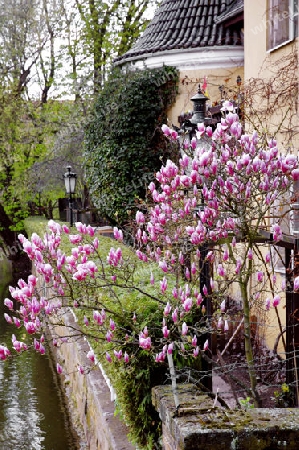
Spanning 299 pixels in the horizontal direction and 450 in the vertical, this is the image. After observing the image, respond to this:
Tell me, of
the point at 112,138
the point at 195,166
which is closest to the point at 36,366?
the point at 112,138

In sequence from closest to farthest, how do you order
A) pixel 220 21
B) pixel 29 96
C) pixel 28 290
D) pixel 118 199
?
pixel 28 290 → pixel 220 21 → pixel 118 199 → pixel 29 96

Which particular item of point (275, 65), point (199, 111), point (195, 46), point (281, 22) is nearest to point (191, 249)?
point (199, 111)

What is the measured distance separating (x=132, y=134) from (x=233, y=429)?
41.1ft

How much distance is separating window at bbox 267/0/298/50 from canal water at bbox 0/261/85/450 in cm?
628

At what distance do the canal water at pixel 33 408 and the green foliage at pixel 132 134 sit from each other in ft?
15.2

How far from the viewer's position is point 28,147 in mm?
24578

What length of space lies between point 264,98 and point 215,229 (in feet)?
17.1

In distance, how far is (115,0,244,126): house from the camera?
13297mm

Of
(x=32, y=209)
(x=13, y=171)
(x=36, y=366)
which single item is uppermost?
(x=13, y=171)

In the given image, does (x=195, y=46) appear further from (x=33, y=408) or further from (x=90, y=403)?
(x=90, y=403)

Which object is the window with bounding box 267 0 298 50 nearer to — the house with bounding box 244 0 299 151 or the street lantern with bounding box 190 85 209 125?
the house with bounding box 244 0 299 151

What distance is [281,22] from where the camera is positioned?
8.69m

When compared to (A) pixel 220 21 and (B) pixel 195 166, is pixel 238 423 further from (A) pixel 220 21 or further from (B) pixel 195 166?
(A) pixel 220 21

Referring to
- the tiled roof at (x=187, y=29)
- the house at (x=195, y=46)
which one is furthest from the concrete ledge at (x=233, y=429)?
the tiled roof at (x=187, y=29)
